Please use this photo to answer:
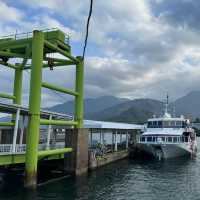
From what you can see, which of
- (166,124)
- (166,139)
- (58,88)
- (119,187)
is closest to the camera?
(119,187)

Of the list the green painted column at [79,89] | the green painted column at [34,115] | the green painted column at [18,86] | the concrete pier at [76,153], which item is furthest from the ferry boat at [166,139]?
the green painted column at [34,115]

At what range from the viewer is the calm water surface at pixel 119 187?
28016mm

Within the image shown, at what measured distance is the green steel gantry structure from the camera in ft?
101

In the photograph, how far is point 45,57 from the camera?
39625 millimetres

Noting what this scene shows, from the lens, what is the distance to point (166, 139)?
2297 inches

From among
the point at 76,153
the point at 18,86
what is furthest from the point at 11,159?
the point at 18,86

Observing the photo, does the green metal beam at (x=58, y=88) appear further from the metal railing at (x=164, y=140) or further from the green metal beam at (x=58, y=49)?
the metal railing at (x=164, y=140)

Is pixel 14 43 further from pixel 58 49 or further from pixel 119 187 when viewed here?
pixel 119 187

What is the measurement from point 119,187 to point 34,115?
37.7 feet

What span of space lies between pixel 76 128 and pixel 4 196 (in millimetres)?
14614

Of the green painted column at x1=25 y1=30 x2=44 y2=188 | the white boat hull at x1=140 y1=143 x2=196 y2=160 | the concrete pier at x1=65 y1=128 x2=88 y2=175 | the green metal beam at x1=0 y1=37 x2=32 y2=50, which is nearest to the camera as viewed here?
the green painted column at x1=25 y1=30 x2=44 y2=188

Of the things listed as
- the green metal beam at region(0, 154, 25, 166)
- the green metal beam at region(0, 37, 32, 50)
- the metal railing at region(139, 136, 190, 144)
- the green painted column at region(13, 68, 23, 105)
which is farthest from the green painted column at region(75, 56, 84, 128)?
the metal railing at region(139, 136, 190, 144)

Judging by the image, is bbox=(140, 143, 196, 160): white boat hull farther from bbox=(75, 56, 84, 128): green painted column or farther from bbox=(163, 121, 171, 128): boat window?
bbox=(75, 56, 84, 128): green painted column

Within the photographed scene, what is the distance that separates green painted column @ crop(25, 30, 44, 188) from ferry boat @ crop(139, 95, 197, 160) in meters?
30.2
